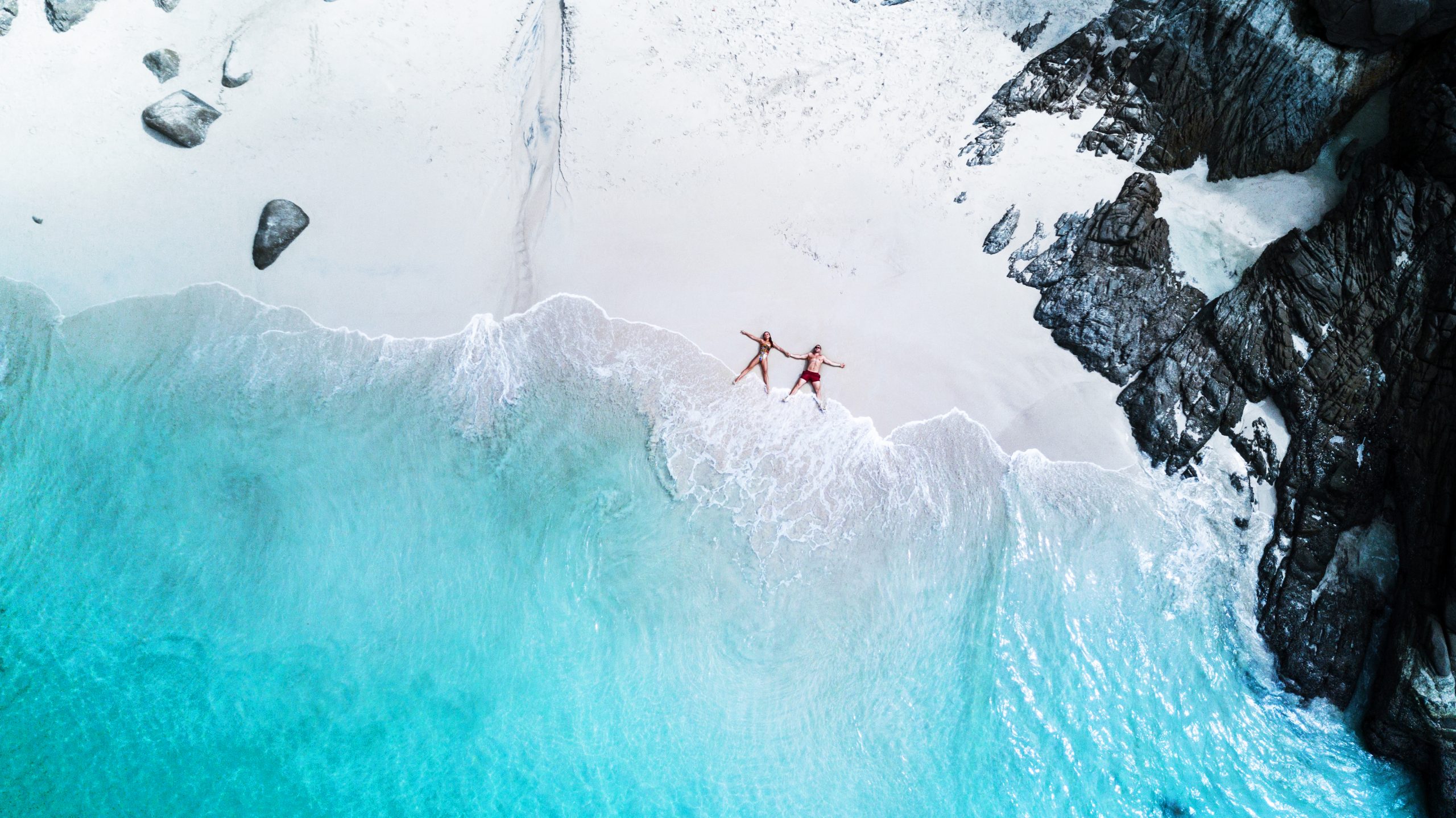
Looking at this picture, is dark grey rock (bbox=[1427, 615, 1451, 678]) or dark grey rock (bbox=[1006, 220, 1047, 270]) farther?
dark grey rock (bbox=[1006, 220, 1047, 270])

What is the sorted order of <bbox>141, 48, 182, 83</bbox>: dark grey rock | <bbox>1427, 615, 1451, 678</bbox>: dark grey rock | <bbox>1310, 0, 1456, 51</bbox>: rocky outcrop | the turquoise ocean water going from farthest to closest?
1. <bbox>141, 48, 182, 83</bbox>: dark grey rock
2. the turquoise ocean water
3. <bbox>1310, 0, 1456, 51</bbox>: rocky outcrop
4. <bbox>1427, 615, 1451, 678</bbox>: dark grey rock

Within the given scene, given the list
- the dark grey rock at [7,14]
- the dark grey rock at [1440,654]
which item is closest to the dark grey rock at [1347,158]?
the dark grey rock at [1440,654]

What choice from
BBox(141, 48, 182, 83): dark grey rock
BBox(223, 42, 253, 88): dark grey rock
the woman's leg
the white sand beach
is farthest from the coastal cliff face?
BBox(141, 48, 182, 83): dark grey rock

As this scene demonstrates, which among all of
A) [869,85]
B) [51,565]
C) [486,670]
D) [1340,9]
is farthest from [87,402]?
[1340,9]

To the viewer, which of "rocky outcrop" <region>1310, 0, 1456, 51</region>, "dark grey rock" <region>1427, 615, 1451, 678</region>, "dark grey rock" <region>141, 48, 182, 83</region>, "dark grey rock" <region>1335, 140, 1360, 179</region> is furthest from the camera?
"dark grey rock" <region>141, 48, 182, 83</region>

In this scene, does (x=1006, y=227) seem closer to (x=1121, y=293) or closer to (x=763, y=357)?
(x=1121, y=293)

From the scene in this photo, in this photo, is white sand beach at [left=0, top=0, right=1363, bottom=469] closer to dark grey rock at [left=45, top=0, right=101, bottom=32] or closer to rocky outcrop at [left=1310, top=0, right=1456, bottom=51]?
dark grey rock at [left=45, top=0, right=101, bottom=32]

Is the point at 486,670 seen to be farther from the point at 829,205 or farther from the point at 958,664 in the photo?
the point at 829,205
